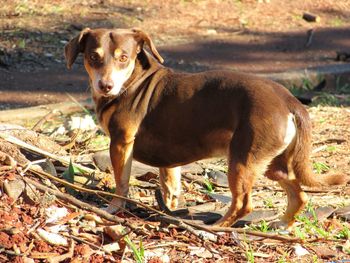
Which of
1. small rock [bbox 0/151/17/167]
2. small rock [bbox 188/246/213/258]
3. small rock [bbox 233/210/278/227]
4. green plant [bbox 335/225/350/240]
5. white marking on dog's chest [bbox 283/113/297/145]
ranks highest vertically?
white marking on dog's chest [bbox 283/113/297/145]

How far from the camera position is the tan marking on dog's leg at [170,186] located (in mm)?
6305

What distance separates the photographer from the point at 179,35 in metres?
13.4

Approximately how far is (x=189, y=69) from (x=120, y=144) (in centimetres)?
588

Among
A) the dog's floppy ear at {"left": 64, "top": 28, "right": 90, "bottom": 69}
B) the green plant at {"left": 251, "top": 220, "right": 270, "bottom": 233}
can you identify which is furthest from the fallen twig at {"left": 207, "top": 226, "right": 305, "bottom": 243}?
the dog's floppy ear at {"left": 64, "top": 28, "right": 90, "bottom": 69}

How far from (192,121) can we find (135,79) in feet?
2.00

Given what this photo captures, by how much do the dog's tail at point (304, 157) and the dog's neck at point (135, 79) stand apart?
121 cm

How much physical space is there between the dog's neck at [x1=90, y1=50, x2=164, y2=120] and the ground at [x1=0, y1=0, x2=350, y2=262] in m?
0.61

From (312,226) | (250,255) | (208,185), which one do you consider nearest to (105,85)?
(208,185)

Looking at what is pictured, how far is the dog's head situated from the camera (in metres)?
5.92

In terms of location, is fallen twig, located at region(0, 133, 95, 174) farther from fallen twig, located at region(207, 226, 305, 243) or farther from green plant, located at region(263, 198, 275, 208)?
fallen twig, located at region(207, 226, 305, 243)

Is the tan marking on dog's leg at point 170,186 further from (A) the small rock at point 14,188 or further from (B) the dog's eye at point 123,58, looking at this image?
(A) the small rock at point 14,188

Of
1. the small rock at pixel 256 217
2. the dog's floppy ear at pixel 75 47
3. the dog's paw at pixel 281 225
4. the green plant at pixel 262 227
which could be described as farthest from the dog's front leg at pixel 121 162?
the dog's paw at pixel 281 225

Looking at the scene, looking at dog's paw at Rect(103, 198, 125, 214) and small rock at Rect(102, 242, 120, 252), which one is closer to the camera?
small rock at Rect(102, 242, 120, 252)

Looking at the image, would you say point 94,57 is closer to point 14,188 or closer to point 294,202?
point 14,188
